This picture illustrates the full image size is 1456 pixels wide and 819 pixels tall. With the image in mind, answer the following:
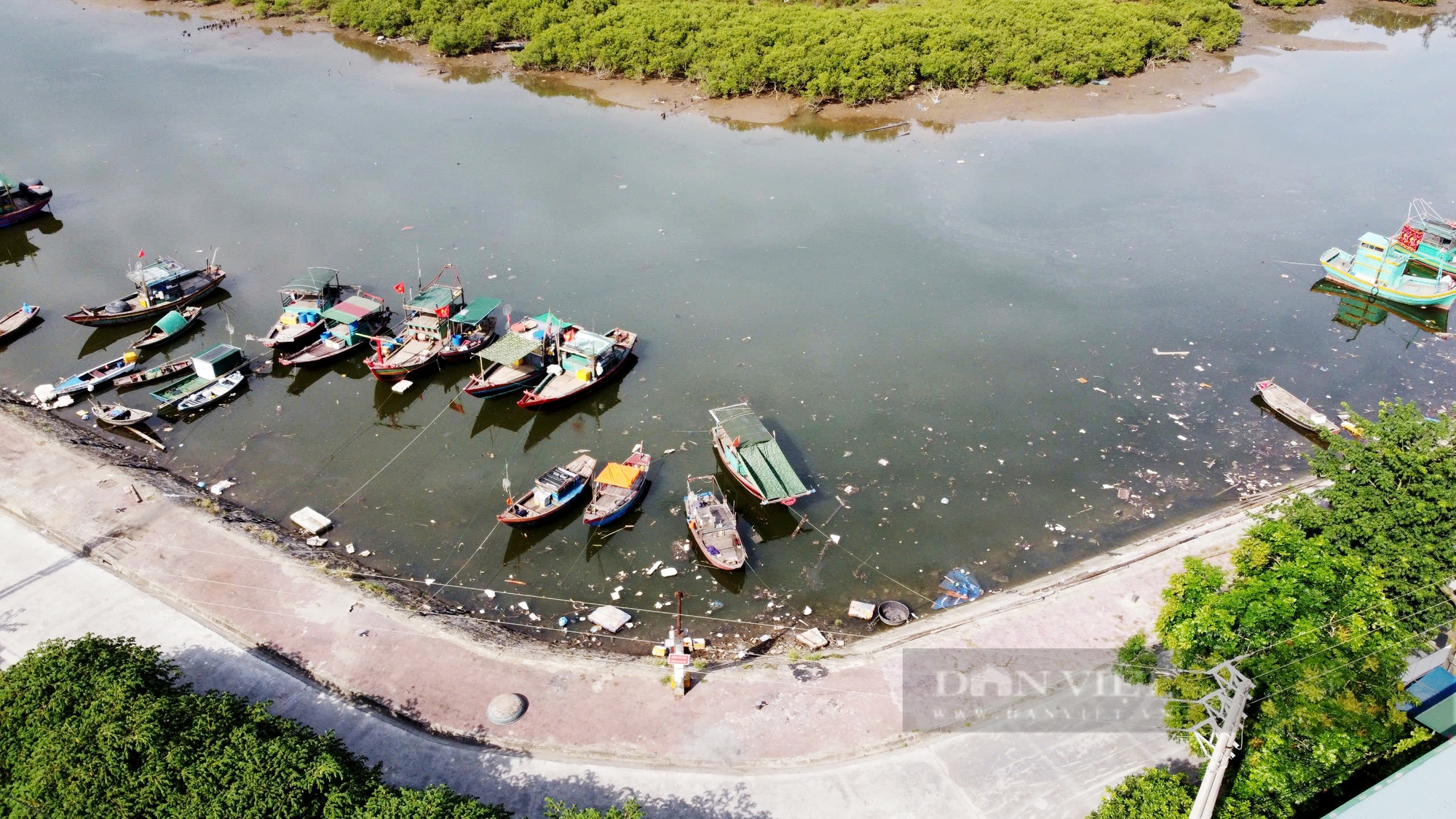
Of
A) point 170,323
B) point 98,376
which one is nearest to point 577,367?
point 170,323

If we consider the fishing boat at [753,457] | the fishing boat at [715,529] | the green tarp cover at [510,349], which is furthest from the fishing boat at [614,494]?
the green tarp cover at [510,349]

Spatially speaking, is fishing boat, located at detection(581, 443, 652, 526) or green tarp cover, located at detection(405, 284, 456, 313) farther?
green tarp cover, located at detection(405, 284, 456, 313)

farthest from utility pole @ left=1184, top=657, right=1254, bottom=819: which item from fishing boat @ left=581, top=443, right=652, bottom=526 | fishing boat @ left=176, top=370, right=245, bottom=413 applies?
Answer: fishing boat @ left=176, top=370, right=245, bottom=413

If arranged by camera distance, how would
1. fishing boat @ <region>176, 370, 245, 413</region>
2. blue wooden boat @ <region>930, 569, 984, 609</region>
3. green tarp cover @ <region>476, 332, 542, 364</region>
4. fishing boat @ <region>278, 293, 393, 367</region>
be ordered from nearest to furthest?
blue wooden boat @ <region>930, 569, 984, 609</region> → fishing boat @ <region>176, 370, 245, 413</region> → green tarp cover @ <region>476, 332, 542, 364</region> → fishing boat @ <region>278, 293, 393, 367</region>

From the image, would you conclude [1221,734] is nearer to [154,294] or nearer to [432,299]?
[432,299]

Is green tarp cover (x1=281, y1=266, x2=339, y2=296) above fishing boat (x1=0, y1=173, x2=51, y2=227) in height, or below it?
below

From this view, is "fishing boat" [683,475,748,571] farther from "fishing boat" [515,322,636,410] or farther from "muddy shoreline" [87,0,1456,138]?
"muddy shoreline" [87,0,1456,138]

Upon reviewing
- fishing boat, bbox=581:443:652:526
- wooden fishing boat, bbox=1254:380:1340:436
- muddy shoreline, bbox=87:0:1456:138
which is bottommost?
wooden fishing boat, bbox=1254:380:1340:436
